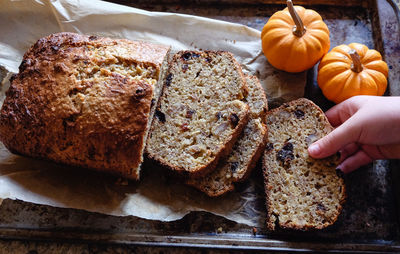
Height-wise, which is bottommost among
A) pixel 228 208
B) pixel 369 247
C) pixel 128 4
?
pixel 369 247

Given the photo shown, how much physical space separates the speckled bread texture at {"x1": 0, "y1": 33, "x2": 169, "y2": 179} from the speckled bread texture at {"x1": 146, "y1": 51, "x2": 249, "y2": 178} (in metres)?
0.27

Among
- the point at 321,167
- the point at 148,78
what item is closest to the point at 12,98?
the point at 148,78

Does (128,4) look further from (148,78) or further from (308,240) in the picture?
(308,240)

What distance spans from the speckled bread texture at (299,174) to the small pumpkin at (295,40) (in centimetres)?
36

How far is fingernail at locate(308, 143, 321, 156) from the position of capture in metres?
2.68

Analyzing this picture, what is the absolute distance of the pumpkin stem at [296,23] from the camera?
2.80 metres

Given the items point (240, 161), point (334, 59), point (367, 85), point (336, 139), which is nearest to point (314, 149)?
point (336, 139)

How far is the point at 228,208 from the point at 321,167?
0.81 m

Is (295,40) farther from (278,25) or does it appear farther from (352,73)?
(352,73)

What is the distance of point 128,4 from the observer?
353 centimetres

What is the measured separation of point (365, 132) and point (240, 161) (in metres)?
0.96

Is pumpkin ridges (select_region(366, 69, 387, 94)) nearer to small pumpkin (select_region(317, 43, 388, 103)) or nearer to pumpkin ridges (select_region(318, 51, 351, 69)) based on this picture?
small pumpkin (select_region(317, 43, 388, 103))

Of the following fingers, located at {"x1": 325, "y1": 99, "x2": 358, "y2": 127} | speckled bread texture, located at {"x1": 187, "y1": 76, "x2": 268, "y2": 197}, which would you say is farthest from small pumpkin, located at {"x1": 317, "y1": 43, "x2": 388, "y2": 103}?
speckled bread texture, located at {"x1": 187, "y1": 76, "x2": 268, "y2": 197}

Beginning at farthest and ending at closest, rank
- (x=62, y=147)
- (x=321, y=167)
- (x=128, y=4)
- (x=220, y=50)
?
(x=128, y=4) < (x=220, y=50) < (x=321, y=167) < (x=62, y=147)
